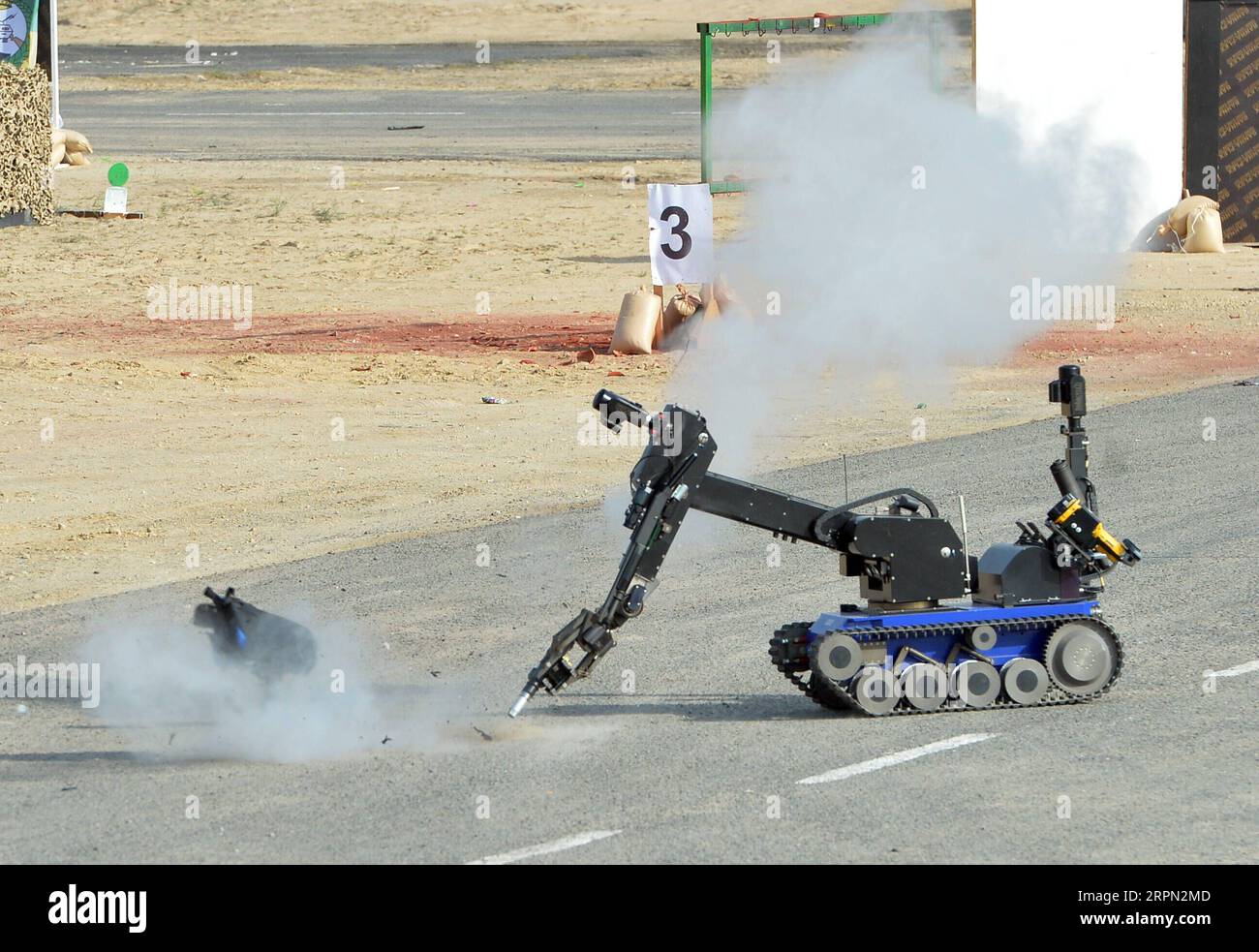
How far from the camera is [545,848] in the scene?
762 cm

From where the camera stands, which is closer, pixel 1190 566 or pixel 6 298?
pixel 1190 566

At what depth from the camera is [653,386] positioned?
20.4m

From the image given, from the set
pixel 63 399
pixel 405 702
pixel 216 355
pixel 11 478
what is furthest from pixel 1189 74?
pixel 405 702

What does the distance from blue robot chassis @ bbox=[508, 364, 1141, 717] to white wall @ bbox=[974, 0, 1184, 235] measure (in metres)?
21.6

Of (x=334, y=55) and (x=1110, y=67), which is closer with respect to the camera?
(x=1110, y=67)

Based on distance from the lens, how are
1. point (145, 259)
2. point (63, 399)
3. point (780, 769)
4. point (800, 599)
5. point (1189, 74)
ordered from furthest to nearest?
point (1189, 74), point (145, 259), point (63, 399), point (800, 599), point (780, 769)

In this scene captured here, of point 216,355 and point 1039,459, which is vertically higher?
point 216,355

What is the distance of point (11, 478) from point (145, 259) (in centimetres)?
1371

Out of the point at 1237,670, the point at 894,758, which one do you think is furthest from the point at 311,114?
the point at 894,758

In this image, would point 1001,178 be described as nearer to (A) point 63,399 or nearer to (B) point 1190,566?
(B) point 1190,566

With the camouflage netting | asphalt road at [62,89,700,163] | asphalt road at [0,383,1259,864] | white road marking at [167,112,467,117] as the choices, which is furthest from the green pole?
white road marking at [167,112,467,117]

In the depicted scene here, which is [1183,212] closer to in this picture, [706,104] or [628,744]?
[706,104]

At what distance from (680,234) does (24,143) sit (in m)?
14.7

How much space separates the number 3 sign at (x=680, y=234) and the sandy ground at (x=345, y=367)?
1.10m
